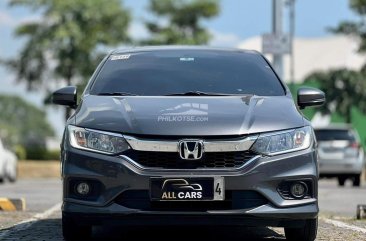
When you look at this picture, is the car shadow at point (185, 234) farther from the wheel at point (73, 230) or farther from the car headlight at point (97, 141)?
the car headlight at point (97, 141)

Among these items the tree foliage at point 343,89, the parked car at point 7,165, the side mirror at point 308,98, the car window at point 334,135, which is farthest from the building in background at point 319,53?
the side mirror at point 308,98

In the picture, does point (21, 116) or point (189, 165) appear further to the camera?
point (21, 116)

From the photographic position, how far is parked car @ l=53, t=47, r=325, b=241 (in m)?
6.49

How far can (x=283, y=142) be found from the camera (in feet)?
22.0

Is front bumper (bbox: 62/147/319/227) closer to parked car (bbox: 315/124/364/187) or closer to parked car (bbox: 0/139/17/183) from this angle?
parked car (bbox: 315/124/364/187)

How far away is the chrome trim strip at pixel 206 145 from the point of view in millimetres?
6500

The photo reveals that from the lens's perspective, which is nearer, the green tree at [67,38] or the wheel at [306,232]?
the wheel at [306,232]

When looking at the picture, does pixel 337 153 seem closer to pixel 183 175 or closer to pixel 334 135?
pixel 334 135

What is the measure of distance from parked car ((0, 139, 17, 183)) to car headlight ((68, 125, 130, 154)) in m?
17.7

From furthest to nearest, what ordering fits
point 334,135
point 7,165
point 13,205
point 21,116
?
point 21,116 → point 7,165 → point 334,135 → point 13,205

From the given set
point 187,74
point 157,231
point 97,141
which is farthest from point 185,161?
point 157,231

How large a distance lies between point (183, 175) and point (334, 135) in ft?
53.4

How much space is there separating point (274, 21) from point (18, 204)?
9381 mm

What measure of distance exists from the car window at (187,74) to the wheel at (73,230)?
118 cm
